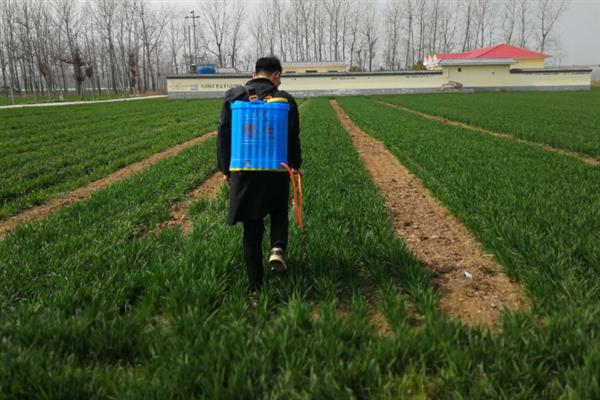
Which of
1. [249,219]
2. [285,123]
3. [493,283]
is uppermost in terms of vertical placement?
[285,123]

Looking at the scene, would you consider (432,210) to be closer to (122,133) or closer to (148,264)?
(148,264)

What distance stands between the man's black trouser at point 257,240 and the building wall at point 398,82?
152ft

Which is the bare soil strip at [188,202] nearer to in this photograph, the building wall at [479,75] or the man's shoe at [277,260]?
the man's shoe at [277,260]

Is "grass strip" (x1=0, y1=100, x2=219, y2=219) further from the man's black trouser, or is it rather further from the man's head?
the man's head

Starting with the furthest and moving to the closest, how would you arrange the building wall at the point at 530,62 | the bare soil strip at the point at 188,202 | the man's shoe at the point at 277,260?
the building wall at the point at 530,62 < the bare soil strip at the point at 188,202 < the man's shoe at the point at 277,260

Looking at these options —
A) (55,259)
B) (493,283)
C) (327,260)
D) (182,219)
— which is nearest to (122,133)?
(182,219)

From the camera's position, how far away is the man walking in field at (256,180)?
3.19 m

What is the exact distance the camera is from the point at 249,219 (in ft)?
10.6

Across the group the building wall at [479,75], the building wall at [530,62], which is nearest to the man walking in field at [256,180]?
the building wall at [479,75]

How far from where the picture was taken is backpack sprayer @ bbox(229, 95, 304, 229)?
3066 millimetres

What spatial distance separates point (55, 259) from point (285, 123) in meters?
2.72

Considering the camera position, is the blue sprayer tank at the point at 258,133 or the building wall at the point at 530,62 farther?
the building wall at the point at 530,62

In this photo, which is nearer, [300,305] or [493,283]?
[300,305]

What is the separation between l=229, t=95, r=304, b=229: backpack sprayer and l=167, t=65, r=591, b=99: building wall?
4659 centimetres
